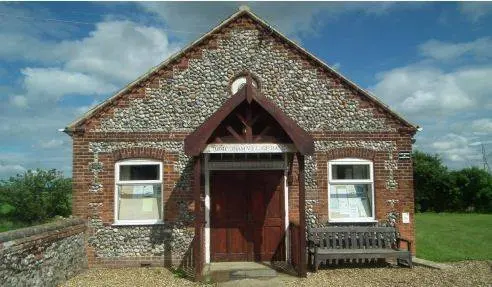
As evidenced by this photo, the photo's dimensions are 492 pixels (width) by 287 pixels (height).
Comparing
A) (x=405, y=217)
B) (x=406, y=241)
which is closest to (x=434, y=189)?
(x=405, y=217)

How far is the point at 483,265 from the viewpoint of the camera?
11.5m

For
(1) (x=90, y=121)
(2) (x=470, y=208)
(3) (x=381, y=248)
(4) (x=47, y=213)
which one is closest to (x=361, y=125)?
(3) (x=381, y=248)

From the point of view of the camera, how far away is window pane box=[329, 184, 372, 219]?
12039 millimetres

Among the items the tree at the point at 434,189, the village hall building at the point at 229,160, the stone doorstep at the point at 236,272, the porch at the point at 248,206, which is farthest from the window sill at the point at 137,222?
the tree at the point at 434,189

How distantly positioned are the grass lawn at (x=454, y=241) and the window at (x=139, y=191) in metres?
8.04

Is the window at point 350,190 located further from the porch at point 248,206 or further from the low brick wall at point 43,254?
the low brick wall at point 43,254

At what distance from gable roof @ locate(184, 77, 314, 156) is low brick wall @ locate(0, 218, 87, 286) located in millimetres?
3435

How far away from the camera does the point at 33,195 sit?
19844 mm

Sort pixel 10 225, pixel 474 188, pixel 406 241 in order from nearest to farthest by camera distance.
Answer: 1. pixel 406 241
2. pixel 10 225
3. pixel 474 188

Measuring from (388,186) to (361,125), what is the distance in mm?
1822

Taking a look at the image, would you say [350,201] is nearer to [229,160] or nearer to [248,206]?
[248,206]

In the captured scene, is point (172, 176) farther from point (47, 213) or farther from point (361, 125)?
point (47, 213)

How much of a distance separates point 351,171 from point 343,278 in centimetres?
323

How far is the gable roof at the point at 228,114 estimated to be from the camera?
9.55m
